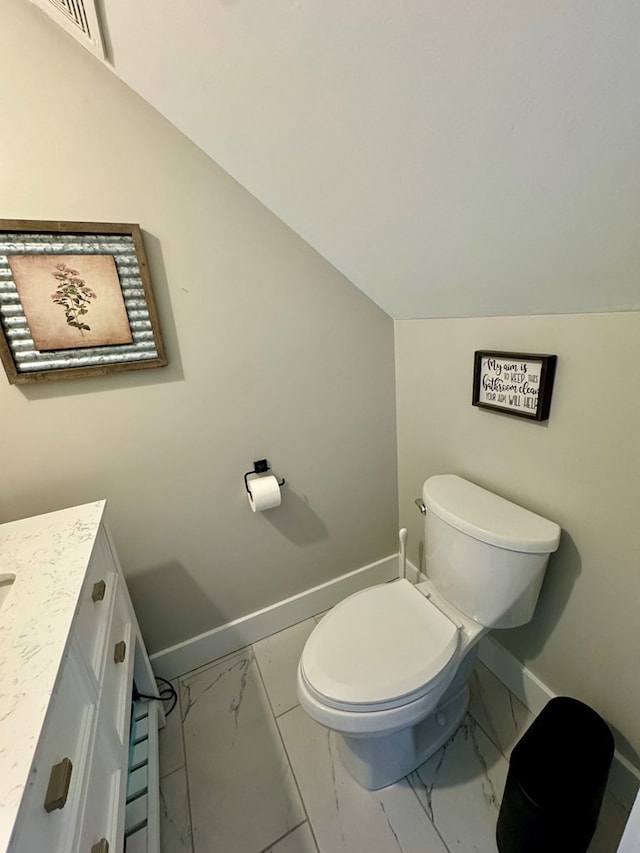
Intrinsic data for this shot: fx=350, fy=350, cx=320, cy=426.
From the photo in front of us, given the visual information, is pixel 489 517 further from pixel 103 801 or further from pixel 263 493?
pixel 103 801

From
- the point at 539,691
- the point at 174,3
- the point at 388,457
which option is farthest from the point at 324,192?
the point at 539,691

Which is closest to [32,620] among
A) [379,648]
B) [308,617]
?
[379,648]

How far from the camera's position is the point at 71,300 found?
3.28 ft

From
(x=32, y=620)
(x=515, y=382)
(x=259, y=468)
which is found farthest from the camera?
(x=259, y=468)

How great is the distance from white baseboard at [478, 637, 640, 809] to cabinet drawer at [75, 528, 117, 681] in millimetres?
1353

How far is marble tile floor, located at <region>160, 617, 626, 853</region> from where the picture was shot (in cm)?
99

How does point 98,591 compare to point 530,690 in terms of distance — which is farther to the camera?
point 530,690

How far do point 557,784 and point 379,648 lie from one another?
0.48 m

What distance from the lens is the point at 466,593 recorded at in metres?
1.10

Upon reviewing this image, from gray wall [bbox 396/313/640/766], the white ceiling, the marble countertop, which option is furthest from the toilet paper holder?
the white ceiling

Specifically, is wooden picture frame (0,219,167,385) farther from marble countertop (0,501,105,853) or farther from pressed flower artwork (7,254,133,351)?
marble countertop (0,501,105,853)

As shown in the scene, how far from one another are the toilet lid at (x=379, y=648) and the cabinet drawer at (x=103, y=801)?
481mm

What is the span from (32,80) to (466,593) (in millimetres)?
1841

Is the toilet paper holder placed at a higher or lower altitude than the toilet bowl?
higher
